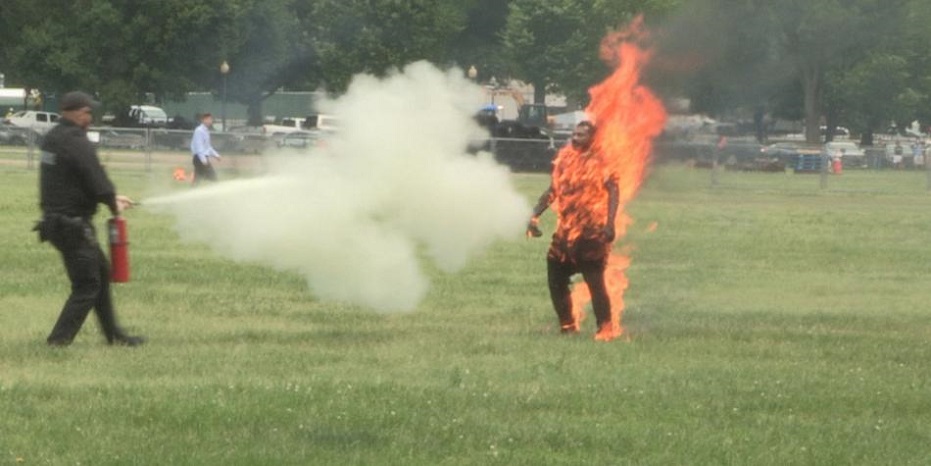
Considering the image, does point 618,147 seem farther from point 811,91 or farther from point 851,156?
point 851,156

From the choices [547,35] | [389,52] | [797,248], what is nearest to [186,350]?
[797,248]

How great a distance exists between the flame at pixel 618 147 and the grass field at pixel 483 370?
1.39ft

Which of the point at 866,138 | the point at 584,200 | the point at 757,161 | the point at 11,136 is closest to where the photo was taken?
the point at 584,200

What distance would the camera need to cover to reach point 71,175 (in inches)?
490

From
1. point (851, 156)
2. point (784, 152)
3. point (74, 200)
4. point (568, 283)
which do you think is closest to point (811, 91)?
point (568, 283)

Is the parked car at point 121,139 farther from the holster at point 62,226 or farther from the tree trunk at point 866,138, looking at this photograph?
the holster at point 62,226

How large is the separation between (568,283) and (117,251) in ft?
12.2

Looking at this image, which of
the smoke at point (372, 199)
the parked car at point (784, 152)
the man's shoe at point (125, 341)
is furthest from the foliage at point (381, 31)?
the man's shoe at point (125, 341)

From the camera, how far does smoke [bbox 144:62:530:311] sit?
1374cm

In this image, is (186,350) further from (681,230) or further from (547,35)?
(547,35)

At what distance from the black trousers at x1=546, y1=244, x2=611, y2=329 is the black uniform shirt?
3.67 metres

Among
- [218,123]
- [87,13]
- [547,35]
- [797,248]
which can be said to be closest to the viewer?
[797,248]

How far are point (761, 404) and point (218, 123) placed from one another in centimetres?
7135

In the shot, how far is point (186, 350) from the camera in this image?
1260cm
